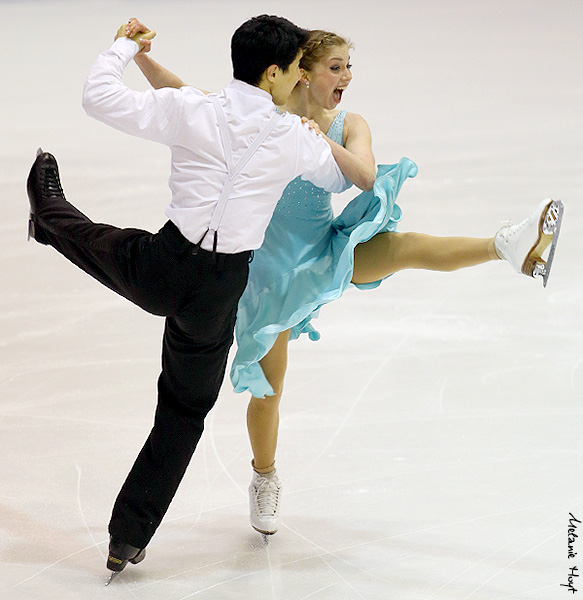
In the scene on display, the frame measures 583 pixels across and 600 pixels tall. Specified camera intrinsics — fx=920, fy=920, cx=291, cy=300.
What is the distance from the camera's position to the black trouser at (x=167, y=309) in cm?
232

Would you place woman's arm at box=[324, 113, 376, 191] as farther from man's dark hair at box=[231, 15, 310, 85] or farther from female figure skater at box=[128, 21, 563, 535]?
man's dark hair at box=[231, 15, 310, 85]

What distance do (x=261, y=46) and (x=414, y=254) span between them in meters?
0.75

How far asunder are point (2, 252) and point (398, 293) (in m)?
2.01

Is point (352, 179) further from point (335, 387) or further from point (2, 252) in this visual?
point (2, 252)

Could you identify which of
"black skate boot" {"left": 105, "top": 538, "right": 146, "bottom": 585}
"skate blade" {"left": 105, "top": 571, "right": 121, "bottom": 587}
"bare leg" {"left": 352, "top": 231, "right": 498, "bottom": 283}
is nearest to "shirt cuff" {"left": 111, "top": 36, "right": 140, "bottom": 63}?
"bare leg" {"left": 352, "top": 231, "right": 498, "bottom": 283}

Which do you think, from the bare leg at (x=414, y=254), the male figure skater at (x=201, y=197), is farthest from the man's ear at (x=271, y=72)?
the bare leg at (x=414, y=254)

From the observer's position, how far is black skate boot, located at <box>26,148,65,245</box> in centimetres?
259

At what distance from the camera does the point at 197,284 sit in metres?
2.33

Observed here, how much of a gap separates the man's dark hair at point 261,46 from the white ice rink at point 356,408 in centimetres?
145

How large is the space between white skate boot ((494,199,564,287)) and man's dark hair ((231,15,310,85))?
750 mm

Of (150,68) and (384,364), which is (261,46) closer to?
(150,68)

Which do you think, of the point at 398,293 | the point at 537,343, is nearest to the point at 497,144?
the point at 398,293

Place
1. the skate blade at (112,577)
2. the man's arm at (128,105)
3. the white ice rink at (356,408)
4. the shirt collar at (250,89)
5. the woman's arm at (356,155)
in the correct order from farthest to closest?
the white ice rink at (356,408)
the skate blade at (112,577)
the woman's arm at (356,155)
the shirt collar at (250,89)
the man's arm at (128,105)

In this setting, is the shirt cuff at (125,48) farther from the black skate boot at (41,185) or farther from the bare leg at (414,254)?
the bare leg at (414,254)
